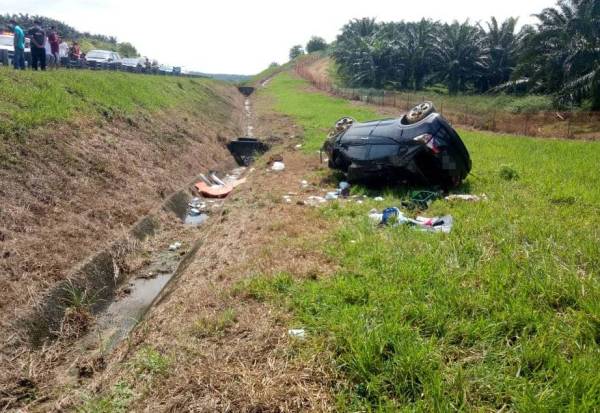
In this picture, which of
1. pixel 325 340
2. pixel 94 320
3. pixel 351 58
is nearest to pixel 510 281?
pixel 325 340

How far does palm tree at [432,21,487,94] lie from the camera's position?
35094mm

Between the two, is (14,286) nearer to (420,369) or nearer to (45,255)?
(45,255)

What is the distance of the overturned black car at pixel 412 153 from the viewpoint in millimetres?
7148

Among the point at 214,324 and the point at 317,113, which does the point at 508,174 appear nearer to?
the point at 214,324

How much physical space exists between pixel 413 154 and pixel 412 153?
24 millimetres

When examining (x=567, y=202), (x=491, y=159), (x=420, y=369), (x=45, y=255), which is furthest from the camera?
(x=491, y=159)

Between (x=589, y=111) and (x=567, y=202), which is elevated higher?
(x=589, y=111)

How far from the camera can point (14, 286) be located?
15.9 ft

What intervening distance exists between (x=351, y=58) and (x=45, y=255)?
43.3 metres

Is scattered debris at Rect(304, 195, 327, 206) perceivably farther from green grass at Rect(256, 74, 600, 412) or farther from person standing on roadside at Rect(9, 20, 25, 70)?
person standing on roadside at Rect(9, 20, 25, 70)

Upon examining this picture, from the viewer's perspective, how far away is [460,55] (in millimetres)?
35469

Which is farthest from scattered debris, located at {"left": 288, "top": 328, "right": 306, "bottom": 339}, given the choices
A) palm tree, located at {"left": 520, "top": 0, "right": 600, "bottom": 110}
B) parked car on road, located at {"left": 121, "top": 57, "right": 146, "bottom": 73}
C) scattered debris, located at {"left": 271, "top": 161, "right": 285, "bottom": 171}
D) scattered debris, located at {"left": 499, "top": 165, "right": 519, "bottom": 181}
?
parked car on road, located at {"left": 121, "top": 57, "right": 146, "bottom": 73}

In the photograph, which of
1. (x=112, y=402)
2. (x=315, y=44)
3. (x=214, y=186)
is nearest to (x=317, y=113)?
(x=214, y=186)

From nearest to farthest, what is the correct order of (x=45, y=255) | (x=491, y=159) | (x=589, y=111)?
(x=45, y=255)
(x=491, y=159)
(x=589, y=111)
